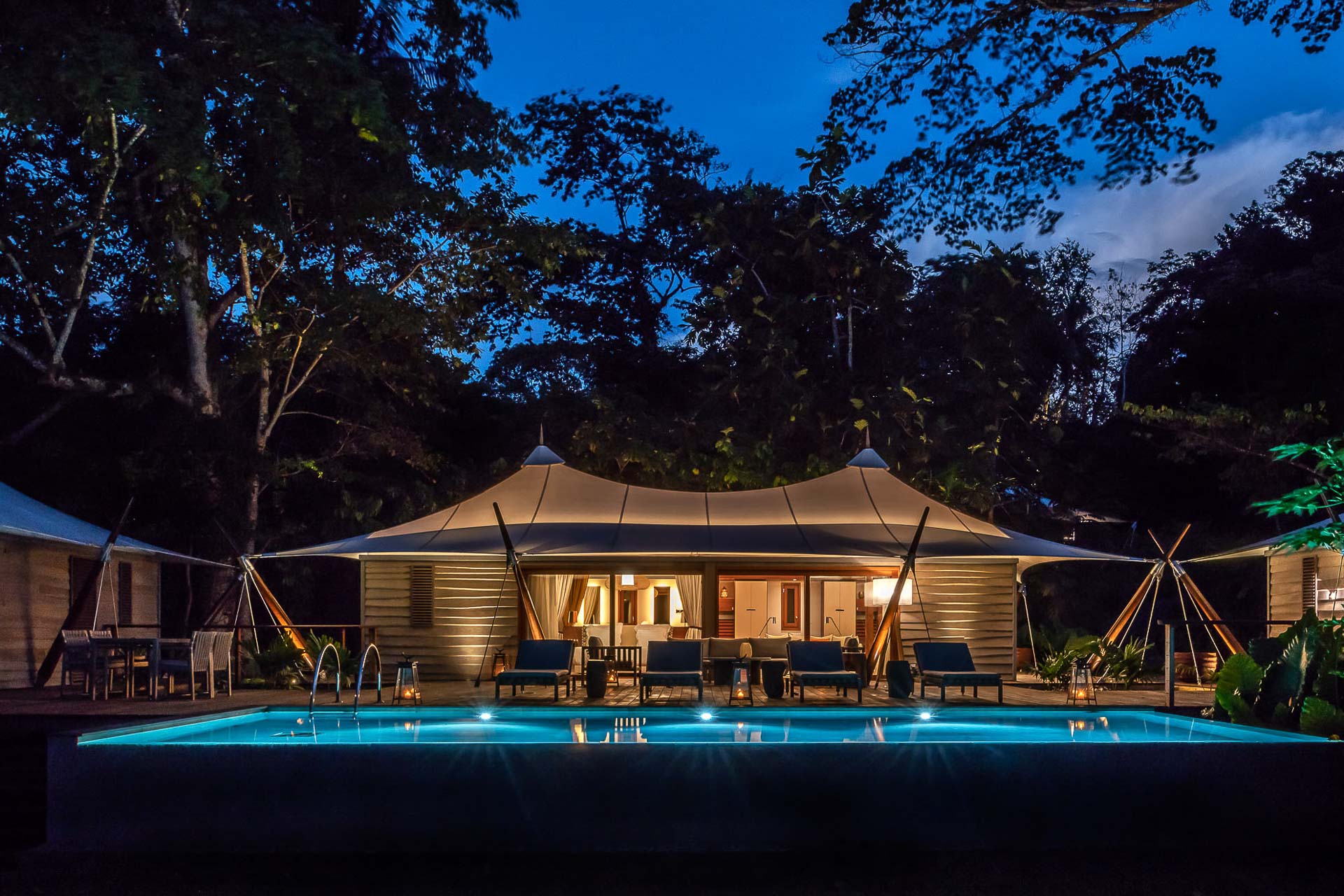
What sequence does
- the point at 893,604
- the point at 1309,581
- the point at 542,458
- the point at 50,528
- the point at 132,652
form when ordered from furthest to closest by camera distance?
the point at 1309,581
the point at 542,458
the point at 50,528
the point at 893,604
the point at 132,652

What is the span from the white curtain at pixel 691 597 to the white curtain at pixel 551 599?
1.51 meters

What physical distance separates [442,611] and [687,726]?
240 inches

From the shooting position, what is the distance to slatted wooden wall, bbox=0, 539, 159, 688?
13336 millimetres

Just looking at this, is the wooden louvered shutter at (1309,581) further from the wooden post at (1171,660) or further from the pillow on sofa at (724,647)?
the pillow on sofa at (724,647)

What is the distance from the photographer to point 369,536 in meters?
14.1

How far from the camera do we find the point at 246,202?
52.2 ft

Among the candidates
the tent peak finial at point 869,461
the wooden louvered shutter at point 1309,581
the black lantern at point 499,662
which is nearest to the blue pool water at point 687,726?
the black lantern at point 499,662

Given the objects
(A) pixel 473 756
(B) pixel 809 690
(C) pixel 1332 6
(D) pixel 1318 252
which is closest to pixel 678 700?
(B) pixel 809 690

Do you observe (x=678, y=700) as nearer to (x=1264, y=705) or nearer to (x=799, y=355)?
(x=1264, y=705)

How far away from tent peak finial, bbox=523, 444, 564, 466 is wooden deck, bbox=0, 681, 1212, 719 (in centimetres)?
266

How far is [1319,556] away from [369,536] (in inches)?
453

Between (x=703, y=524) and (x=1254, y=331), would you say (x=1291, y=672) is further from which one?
(x=1254, y=331)

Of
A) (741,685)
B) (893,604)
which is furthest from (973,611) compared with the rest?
(741,685)

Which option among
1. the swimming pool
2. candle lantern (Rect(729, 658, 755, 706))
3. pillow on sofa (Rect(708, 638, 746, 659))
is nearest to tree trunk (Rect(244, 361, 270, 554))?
pillow on sofa (Rect(708, 638, 746, 659))
